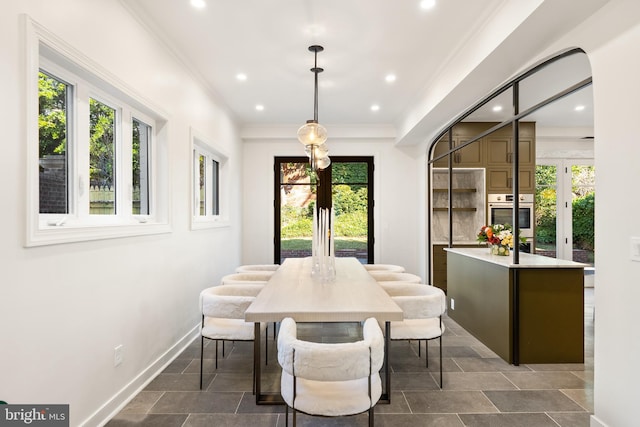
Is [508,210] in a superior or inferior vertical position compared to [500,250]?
superior

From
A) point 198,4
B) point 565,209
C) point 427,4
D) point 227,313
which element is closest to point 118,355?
point 227,313

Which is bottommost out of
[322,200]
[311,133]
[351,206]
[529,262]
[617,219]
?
[529,262]

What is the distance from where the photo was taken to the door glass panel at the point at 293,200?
6469mm

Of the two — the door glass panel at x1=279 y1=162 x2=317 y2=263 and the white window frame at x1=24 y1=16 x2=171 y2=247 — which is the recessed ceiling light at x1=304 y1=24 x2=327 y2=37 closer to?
the white window frame at x1=24 y1=16 x2=171 y2=247

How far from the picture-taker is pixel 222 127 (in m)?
4.96

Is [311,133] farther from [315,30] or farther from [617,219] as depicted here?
[617,219]

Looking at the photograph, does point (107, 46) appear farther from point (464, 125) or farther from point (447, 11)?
point (464, 125)

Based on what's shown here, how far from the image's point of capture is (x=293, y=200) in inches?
255

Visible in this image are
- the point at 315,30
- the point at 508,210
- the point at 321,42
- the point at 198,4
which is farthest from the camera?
the point at 508,210

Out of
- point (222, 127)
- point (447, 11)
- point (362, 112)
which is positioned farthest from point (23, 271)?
point (362, 112)

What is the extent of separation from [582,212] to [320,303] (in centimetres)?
605

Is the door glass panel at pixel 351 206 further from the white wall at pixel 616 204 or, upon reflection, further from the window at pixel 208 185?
the white wall at pixel 616 204

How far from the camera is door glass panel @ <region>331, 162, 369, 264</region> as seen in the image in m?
6.43

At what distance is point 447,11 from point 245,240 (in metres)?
4.76
